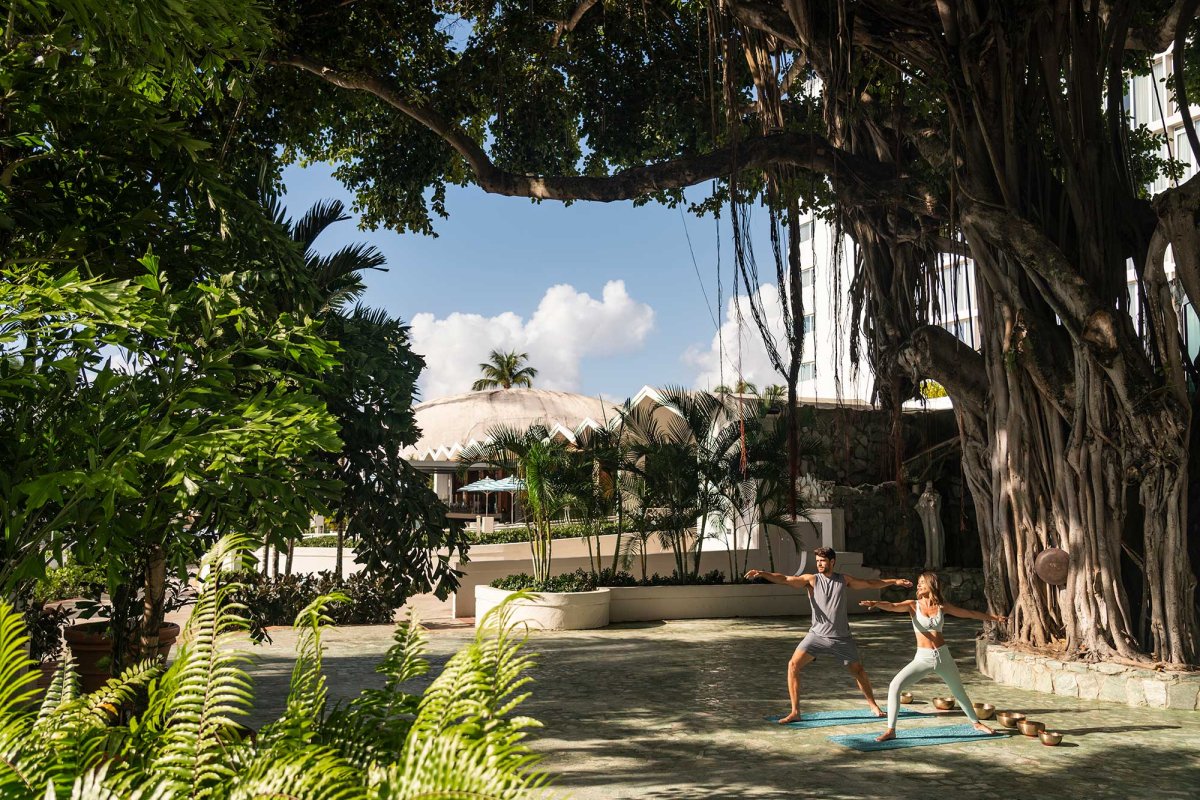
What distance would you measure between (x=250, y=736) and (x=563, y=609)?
1083 cm

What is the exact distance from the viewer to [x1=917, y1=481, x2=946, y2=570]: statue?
624 inches

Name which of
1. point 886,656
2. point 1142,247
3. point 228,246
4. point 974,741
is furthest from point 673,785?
point 1142,247

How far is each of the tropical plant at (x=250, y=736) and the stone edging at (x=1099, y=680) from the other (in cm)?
758

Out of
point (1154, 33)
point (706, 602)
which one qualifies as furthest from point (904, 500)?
point (1154, 33)

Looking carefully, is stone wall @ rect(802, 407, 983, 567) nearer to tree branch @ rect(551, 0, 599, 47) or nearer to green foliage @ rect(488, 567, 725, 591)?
green foliage @ rect(488, 567, 725, 591)

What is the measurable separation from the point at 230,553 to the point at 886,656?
31.6ft

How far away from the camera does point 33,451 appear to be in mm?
2516

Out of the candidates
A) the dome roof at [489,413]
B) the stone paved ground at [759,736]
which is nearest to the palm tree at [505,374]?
the dome roof at [489,413]

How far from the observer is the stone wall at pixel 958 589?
14.8 meters

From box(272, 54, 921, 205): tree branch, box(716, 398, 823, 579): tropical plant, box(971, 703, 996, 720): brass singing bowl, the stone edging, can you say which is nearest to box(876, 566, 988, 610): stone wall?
box(716, 398, 823, 579): tropical plant

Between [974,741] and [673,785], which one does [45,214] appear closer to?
[673,785]

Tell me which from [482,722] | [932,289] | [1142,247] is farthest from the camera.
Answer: [932,289]

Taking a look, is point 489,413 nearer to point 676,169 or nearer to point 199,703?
point 676,169

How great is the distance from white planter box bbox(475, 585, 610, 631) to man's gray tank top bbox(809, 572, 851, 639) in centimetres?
578
